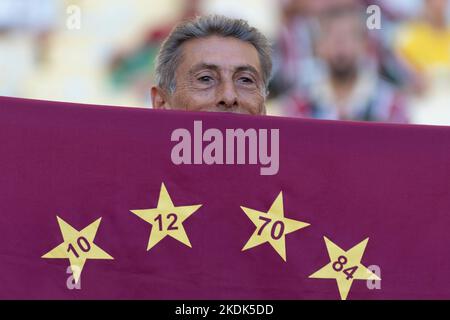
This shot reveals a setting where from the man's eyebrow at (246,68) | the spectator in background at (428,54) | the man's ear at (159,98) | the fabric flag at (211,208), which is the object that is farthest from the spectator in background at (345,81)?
the fabric flag at (211,208)

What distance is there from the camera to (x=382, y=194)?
128 inches

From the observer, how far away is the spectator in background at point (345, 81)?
24.9 feet

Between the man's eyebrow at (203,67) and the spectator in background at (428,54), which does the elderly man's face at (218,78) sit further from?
the spectator in background at (428,54)

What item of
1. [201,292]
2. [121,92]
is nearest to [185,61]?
[201,292]

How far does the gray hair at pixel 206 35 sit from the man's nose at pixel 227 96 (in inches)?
7.5

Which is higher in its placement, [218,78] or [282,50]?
[282,50]

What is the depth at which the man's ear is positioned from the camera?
4.06m

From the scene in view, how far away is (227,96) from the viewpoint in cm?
381

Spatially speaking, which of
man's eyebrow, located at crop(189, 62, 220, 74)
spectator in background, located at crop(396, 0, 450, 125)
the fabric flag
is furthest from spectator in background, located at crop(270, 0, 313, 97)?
the fabric flag

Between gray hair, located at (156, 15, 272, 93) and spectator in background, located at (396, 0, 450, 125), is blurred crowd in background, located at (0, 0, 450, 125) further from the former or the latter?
gray hair, located at (156, 15, 272, 93)

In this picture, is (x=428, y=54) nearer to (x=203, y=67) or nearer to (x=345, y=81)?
(x=345, y=81)

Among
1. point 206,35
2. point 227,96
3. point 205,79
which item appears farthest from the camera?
point 206,35

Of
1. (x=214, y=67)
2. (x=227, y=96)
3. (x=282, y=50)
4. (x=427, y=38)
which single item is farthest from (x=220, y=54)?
(x=427, y=38)

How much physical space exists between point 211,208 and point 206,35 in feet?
3.16
